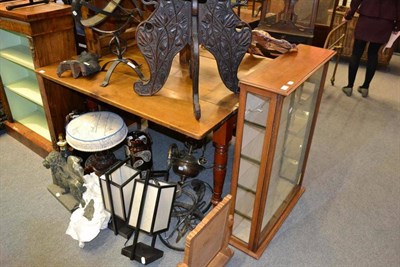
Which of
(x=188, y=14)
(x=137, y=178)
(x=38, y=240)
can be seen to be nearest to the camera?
(x=188, y=14)

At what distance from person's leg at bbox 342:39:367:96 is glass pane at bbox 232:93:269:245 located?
2314mm

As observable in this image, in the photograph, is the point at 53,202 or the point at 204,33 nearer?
the point at 204,33

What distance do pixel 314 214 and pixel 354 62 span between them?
2046 millimetres

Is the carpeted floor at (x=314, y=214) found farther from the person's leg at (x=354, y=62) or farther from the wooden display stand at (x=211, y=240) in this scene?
the person's leg at (x=354, y=62)

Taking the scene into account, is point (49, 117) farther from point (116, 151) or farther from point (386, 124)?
point (386, 124)

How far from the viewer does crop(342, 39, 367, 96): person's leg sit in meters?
3.33

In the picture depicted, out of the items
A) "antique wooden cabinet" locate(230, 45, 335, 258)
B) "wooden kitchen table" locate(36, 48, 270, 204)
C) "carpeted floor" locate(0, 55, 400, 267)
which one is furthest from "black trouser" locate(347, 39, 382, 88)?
"antique wooden cabinet" locate(230, 45, 335, 258)

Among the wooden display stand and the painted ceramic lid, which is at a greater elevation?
the painted ceramic lid

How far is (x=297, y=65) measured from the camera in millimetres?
1507

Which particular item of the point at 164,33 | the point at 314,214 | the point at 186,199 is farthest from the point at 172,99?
the point at 314,214

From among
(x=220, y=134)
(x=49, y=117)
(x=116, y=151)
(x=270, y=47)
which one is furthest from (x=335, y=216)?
(x=49, y=117)

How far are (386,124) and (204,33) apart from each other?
7.29 ft

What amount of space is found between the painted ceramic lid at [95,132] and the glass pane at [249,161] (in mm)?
720

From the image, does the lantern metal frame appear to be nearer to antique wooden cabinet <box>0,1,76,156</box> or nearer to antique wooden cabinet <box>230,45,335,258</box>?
antique wooden cabinet <box>230,45,335,258</box>
